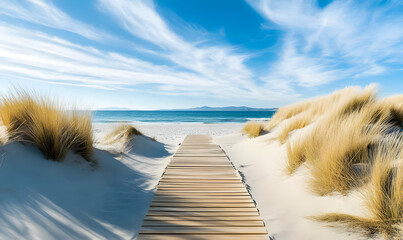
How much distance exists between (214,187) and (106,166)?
1.69 m

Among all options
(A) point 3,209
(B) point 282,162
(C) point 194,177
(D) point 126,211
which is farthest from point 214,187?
(A) point 3,209

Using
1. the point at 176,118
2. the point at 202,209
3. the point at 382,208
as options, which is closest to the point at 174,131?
the point at 202,209

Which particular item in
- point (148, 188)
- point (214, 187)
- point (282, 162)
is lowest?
point (148, 188)

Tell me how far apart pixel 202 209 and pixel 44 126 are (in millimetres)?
2130

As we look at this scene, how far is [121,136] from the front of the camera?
5355mm

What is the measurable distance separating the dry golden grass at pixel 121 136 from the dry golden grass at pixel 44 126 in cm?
138

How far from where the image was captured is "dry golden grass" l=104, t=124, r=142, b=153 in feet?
15.7

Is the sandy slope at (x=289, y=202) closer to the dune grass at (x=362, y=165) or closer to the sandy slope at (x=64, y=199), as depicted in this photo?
the dune grass at (x=362, y=165)

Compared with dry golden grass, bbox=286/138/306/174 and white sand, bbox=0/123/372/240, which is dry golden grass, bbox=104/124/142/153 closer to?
white sand, bbox=0/123/372/240

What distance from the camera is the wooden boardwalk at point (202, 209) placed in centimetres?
182

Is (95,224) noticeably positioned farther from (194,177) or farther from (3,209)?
(194,177)

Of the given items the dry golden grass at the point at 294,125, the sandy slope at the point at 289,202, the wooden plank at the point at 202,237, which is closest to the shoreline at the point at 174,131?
the dry golden grass at the point at 294,125

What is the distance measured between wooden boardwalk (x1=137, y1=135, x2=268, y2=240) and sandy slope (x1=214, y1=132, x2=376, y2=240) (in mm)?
173

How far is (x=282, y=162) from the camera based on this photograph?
11.2 ft
